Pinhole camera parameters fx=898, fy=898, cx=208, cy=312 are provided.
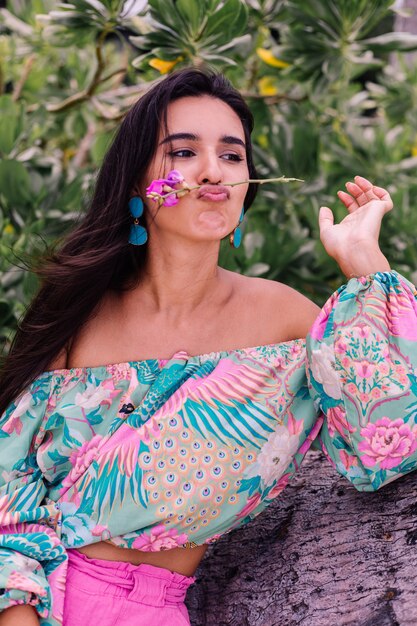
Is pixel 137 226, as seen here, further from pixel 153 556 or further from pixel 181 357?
pixel 153 556

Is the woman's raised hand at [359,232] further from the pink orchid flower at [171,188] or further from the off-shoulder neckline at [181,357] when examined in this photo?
the off-shoulder neckline at [181,357]

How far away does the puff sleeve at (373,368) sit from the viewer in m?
1.81

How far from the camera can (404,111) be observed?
4.02 metres

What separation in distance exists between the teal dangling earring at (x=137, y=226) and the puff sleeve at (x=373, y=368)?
49 centimetres

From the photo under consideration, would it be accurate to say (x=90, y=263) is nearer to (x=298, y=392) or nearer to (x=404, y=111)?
(x=298, y=392)

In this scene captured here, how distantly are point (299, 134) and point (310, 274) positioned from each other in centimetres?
54

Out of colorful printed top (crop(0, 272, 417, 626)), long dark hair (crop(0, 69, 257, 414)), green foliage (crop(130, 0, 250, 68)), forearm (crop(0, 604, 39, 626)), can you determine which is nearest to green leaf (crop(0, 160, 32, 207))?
green foliage (crop(130, 0, 250, 68))

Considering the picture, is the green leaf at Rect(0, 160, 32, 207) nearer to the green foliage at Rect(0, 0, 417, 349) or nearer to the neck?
the green foliage at Rect(0, 0, 417, 349)

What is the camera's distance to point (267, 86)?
3811 millimetres

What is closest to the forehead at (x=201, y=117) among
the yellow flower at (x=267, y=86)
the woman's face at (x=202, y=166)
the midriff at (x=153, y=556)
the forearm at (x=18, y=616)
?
the woman's face at (x=202, y=166)

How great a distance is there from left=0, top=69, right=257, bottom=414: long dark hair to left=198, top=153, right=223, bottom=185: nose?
142 millimetres

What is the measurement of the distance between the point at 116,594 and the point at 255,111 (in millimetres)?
2146

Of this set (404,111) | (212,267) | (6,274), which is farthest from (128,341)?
(404,111)

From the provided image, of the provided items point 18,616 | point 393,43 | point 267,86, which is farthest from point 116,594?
point 267,86
